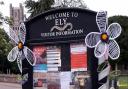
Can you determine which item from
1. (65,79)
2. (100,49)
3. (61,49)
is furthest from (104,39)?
(65,79)

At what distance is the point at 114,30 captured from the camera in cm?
771

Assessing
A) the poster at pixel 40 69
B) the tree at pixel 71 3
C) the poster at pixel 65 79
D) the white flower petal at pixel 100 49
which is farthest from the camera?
the tree at pixel 71 3

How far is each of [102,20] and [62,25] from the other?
1035mm

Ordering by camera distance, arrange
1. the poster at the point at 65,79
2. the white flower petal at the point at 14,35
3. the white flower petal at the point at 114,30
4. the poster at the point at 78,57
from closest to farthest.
Answer: 1. the white flower petal at the point at 114,30
2. the poster at the point at 78,57
3. the poster at the point at 65,79
4. the white flower petal at the point at 14,35

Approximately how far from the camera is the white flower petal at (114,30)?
7.65 m

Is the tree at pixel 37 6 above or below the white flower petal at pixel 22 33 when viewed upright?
above

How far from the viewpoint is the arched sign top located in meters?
8.20

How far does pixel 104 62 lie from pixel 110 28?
2.04 feet

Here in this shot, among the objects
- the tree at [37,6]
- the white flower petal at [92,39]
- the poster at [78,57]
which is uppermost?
the tree at [37,6]

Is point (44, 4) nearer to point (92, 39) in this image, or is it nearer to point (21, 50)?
point (21, 50)

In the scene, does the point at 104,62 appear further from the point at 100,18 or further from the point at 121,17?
the point at 121,17

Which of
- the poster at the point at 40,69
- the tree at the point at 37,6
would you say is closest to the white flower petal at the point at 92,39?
the poster at the point at 40,69

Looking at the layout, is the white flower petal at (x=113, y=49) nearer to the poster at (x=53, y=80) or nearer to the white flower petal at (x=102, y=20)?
the white flower petal at (x=102, y=20)

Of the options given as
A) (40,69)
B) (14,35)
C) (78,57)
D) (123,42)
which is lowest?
(40,69)
